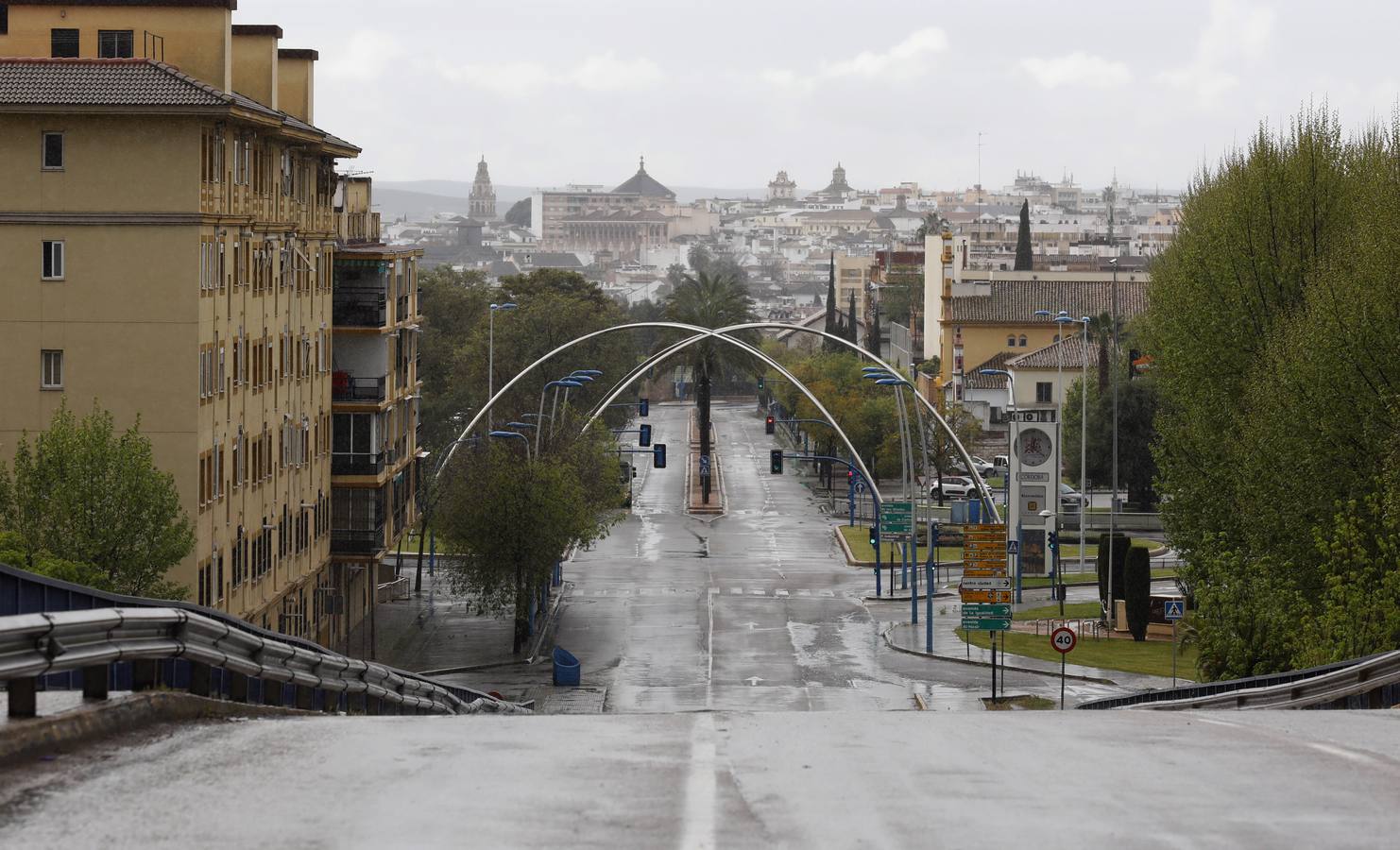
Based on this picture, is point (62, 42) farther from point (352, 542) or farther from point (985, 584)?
point (985, 584)

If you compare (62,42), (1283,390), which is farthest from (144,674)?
(62,42)

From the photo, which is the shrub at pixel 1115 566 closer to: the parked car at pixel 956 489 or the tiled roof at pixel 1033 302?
the parked car at pixel 956 489

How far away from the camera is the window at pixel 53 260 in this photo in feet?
125

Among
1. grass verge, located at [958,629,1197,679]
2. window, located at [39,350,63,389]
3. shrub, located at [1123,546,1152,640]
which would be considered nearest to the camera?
window, located at [39,350,63,389]

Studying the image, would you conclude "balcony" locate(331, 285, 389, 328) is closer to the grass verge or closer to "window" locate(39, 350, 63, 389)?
the grass verge

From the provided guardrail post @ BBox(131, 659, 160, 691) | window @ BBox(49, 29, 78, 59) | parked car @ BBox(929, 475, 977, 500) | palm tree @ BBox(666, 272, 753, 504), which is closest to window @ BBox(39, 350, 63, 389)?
window @ BBox(49, 29, 78, 59)

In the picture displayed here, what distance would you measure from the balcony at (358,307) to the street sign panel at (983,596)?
→ 19.0 m

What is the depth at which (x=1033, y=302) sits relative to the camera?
126188 mm

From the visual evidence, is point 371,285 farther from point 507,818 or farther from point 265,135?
point 507,818

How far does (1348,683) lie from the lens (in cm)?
1781

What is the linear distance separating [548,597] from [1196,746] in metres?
Result: 49.6

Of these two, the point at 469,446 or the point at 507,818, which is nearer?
the point at 507,818

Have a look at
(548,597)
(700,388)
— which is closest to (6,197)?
(548,597)

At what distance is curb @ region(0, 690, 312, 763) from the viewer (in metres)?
10.9
